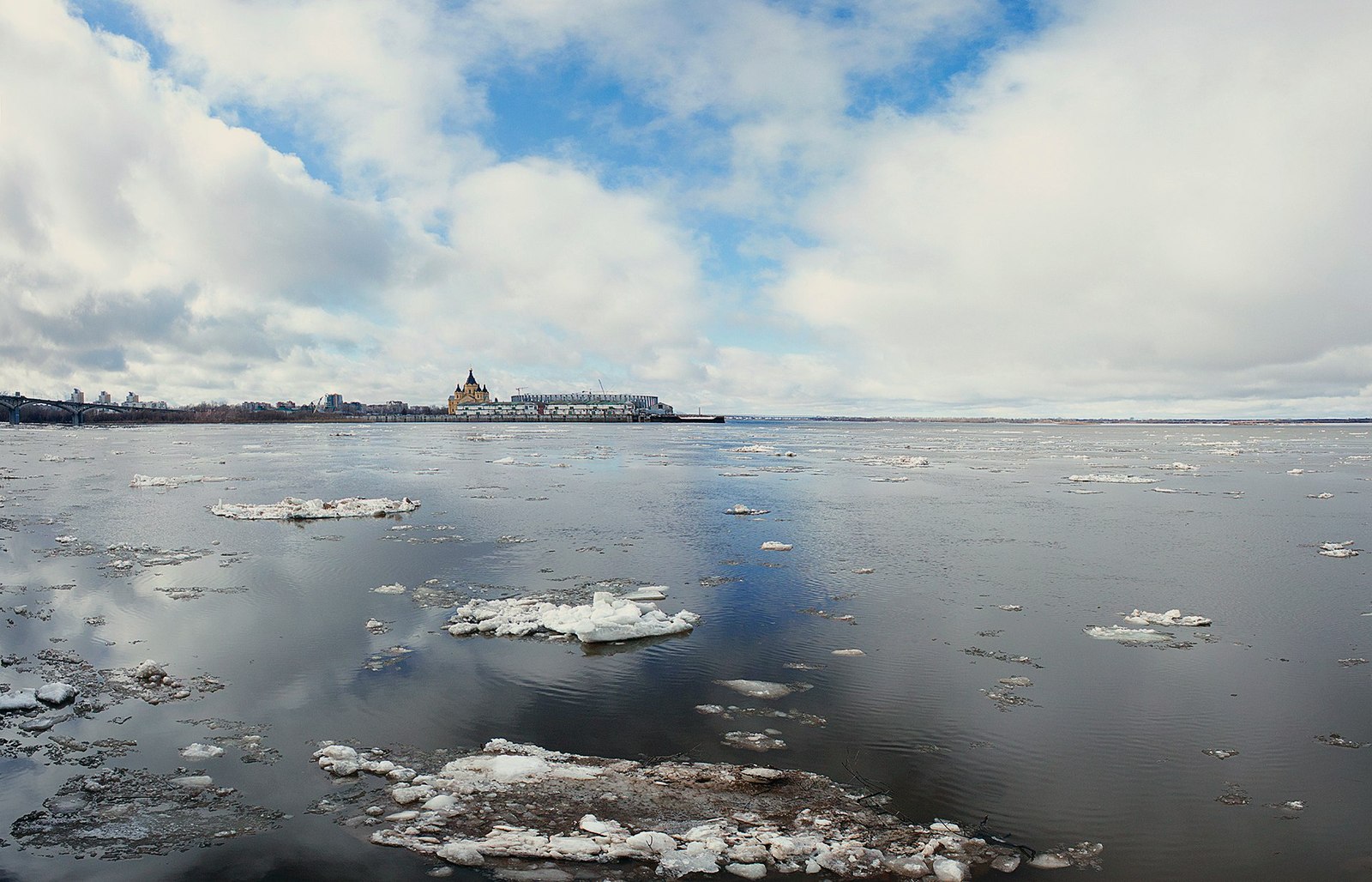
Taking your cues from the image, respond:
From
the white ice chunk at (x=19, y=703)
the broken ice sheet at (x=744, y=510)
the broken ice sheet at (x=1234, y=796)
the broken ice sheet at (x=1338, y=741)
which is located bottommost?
the broken ice sheet at (x=1234, y=796)

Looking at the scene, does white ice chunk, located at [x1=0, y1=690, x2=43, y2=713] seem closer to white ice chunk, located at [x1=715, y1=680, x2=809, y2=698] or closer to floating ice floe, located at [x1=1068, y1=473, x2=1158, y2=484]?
white ice chunk, located at [x1=715, y1=680, x2=809, y2=698]

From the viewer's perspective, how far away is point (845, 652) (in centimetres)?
891

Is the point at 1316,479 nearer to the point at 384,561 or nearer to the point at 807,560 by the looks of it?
the point at 807,560

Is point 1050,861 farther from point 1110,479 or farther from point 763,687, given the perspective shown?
point 1110,479

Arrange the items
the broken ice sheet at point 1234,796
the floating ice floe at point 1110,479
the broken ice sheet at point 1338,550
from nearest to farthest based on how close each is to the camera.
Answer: the broken ice sheet at point 1234,796
the broken ice sheet at point 1338,550
the floating ice floe at point 1110,479

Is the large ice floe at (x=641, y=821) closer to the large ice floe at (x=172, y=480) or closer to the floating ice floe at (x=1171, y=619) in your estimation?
the floating ice floe at (x=1171, y=619)

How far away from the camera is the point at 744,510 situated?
2105cm

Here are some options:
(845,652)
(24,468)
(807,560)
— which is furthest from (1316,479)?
(24,468)

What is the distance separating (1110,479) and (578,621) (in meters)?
29.7

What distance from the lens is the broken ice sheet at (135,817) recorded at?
484 cm

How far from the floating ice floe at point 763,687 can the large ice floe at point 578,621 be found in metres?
1.86

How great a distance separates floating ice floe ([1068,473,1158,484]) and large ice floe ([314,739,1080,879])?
2930cm

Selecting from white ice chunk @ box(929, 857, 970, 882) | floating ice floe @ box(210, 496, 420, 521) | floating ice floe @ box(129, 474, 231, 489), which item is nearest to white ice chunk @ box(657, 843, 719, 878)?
white ice chunk @ box(929, 857, 970, 882)

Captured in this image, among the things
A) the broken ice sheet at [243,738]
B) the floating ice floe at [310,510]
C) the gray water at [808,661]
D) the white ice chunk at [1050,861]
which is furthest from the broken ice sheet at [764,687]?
the floating ice floe at [310,510]
